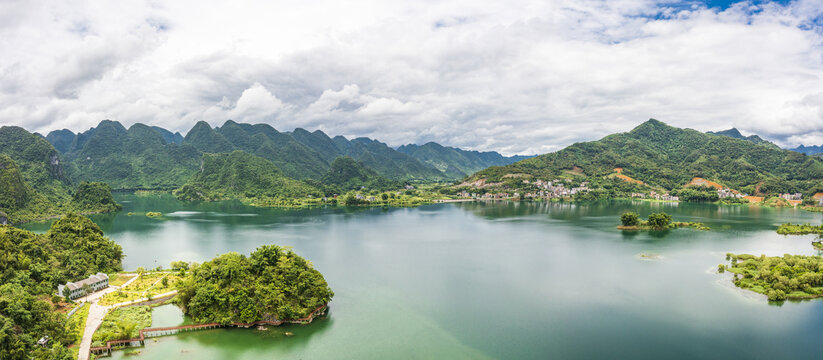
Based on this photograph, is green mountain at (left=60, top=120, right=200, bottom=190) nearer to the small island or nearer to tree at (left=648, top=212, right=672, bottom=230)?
the small island

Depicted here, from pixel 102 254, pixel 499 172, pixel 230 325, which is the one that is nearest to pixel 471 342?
pixel 230 325

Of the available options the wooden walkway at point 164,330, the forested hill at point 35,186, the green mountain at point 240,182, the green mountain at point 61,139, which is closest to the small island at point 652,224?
the wooden walkway at point 164,330

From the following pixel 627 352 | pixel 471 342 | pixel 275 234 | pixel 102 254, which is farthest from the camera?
pixel 275 234

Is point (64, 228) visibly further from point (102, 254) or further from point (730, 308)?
point (730, 308)

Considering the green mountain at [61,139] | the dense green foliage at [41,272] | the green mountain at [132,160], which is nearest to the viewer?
the dense green foliage at [41,272]

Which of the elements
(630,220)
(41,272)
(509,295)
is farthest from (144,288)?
(630,220)

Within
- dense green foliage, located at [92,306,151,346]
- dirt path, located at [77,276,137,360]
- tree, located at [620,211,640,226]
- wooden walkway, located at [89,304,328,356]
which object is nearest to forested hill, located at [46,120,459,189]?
dirt path, located at [77,276,137,360]

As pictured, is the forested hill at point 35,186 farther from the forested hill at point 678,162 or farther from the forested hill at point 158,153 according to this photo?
the forested hill at point 678,162
